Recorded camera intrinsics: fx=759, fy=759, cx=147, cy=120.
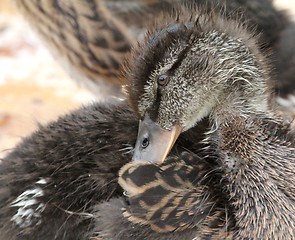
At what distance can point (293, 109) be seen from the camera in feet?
9.13

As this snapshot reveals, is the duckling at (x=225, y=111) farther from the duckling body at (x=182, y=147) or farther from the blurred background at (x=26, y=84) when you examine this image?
the blurred background at (x=26, y=84)

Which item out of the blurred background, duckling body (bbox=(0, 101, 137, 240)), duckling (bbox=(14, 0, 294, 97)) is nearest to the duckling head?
duckling body (bbox=(0, 101, 137, 240))

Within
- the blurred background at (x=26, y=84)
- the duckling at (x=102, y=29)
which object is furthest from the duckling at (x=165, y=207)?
the blurred background at (x=26, y=84)

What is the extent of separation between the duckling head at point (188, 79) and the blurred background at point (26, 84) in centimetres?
126

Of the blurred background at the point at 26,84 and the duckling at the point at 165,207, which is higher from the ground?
the blurred background at the point at 26,84

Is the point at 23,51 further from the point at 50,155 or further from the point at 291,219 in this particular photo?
the point at 291,219

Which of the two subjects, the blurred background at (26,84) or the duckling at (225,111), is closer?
the duckling at (225,111)

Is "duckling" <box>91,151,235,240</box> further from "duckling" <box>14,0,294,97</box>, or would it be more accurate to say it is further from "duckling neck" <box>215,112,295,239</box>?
"duckling" <box>14,0,294,97</box>

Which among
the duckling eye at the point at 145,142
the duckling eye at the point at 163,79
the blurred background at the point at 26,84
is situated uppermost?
the blurred background at the point at 26,84

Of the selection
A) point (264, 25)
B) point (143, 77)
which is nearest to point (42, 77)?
point (264, 25)

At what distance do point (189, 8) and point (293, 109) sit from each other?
0.88m

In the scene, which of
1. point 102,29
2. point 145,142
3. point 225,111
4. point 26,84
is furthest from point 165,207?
point 26,84

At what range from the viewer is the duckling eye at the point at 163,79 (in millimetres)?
1759

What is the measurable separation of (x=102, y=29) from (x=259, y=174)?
1.16 meters
